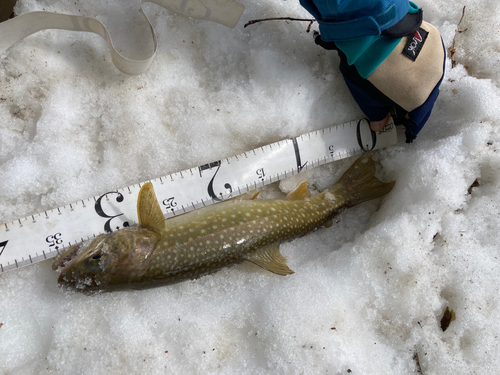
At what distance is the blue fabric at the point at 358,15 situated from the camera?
5.94 ft

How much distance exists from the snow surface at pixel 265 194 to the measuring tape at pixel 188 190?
0.31 feet

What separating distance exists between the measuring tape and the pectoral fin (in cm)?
45

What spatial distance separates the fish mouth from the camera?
1.93 meters

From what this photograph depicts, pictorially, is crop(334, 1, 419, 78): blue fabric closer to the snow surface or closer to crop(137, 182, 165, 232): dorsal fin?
the snow surface

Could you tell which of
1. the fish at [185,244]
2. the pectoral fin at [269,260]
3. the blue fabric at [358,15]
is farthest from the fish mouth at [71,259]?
the blue fabric at [358,15]

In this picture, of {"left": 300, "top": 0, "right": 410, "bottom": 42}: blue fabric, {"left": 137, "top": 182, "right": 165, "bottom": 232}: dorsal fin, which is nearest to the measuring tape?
{"left": 137, "top": 182, "right": 165, "bottom": 232}: dorsal fin

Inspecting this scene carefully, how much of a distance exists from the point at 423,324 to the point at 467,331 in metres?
0.26

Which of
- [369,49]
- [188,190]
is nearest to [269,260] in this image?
[188,190]

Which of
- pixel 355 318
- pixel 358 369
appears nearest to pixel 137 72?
pixel 355 318

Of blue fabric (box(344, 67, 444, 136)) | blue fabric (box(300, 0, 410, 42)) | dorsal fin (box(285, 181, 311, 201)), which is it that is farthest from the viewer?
dorsal fin (box(285, 181, 311, 201))

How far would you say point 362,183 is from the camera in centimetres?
240

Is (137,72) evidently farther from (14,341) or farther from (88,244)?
Result: (14,341)

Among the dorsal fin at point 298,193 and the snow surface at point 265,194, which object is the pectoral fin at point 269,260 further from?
the dorsal fin at point 298,193

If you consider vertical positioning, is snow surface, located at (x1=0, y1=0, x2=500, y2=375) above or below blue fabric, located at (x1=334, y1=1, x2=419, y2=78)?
below
